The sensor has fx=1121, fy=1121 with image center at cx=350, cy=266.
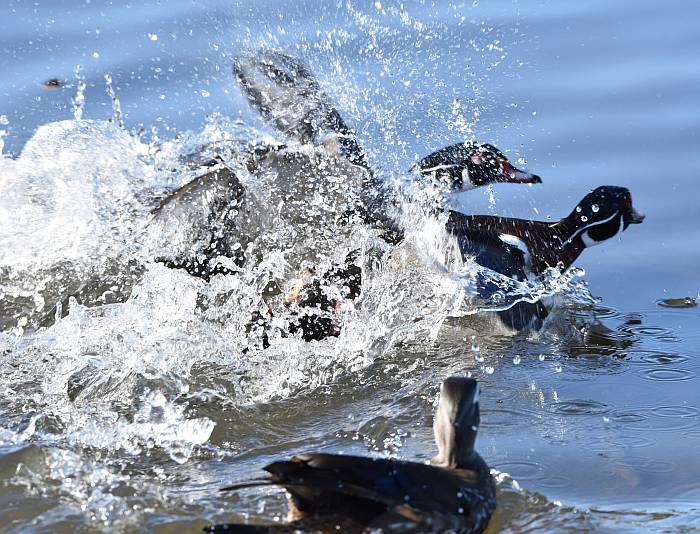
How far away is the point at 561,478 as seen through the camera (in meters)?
4.23

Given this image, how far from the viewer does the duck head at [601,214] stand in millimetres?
6734

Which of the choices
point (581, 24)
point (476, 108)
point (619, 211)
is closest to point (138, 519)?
point (619, 211)

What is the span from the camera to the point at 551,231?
6.74 meters

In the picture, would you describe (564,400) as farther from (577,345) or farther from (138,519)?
(138,519)

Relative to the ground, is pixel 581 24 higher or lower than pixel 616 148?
higher

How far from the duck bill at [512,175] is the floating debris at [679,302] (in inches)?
45.2

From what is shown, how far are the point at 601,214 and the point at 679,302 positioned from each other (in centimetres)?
77

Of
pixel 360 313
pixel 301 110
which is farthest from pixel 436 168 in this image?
pixel 360 313

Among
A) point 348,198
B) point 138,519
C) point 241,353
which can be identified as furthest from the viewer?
point 348,198

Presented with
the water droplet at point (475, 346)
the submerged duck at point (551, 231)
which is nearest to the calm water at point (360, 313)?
the water droplet at point (475, 346)

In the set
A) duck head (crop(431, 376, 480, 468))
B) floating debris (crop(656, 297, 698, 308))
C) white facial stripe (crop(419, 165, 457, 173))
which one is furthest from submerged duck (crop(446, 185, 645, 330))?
duck head (crop(431, 376, 480, 468))

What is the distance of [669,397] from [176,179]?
3.03 m

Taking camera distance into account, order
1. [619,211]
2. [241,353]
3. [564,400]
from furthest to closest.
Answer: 1. [619,211]
2. [241,353]
3. [564,400]

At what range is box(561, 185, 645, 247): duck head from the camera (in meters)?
Result: 6.73
